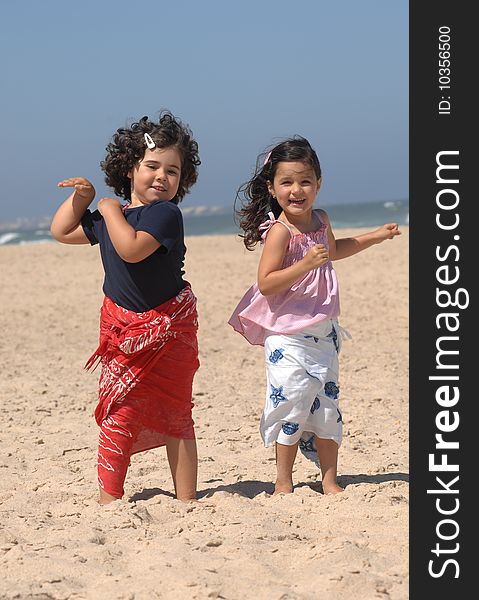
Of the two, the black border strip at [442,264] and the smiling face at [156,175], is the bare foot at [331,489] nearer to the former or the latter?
the black border strip at [442,264]

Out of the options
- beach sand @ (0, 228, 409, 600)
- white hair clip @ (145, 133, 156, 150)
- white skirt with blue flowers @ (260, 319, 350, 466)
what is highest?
white hair clip @ (145, 133, 156, 150)

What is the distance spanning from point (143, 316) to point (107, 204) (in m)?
0.50

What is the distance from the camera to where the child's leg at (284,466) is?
419 centimetres

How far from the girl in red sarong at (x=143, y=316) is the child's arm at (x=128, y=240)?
0.03 metres

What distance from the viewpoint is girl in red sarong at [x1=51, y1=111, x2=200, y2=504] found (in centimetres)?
398

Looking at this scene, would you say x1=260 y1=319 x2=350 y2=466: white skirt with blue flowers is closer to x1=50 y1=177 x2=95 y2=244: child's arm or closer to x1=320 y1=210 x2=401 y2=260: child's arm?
x1=320 y1=210 x2=401 y2=260: child's arm

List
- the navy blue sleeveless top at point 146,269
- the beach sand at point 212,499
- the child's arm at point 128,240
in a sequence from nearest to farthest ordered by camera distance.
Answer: the beach sand at point 212,499 < the child's arm at point 128,240 < the navy blue sleeveless top at point 146,269

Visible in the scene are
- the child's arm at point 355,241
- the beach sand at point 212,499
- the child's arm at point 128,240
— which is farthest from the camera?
the child's arm at point 355,241

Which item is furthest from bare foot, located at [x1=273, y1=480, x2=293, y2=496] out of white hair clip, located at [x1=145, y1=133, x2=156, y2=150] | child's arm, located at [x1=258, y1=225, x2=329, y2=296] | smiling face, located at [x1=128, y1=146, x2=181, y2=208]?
white hair clip, located at [x1=145, y1=133, x2=156, y2=150]

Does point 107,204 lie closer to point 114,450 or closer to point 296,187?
point 296,187

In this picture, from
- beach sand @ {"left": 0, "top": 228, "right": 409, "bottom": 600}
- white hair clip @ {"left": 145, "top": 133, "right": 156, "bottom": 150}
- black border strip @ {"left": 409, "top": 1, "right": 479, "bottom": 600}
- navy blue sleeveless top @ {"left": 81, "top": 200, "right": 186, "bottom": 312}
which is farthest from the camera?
white hair clip @ {"left": 145, "top": 133, "right": 156, "bottom": 150}

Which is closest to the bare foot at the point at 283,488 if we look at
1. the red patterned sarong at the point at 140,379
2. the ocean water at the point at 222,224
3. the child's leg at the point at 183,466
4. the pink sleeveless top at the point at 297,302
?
the child's leg at the point at 183,466

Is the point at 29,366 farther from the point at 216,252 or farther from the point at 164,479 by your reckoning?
the point at 216,252

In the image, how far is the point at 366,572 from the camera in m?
3.06
